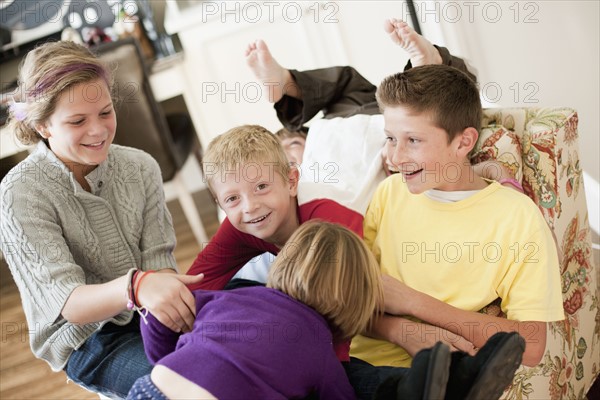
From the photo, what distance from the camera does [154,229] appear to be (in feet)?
5.31

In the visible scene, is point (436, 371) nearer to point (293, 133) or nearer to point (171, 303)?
point (171, 303)

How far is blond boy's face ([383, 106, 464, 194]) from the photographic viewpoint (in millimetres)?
1339

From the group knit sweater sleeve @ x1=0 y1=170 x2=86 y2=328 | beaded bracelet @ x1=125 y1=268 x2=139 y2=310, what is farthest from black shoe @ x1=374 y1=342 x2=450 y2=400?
knit sweater sleeve @ x1=0 y1=170 x2=86 y2=328

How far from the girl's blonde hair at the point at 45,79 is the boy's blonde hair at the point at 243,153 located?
30 centimetres

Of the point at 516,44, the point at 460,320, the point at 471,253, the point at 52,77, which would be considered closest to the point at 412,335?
the point at 460,320

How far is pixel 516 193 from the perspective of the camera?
1.31 m

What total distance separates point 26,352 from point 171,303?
1860 millimetres

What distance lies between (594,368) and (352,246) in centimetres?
79

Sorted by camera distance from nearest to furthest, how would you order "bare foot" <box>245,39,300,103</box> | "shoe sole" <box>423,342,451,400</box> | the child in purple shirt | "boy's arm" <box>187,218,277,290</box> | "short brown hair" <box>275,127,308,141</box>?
"shoe sole" <box>423,342,451,400</box> < the child in purple shirt < "boy's arm" <box>187,218,277,290</box> < "bare foot" <box>245,39,300,103</box> < "short brown hair" <box>275,127,308,141</box>

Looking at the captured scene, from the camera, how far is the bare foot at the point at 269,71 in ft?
6.16

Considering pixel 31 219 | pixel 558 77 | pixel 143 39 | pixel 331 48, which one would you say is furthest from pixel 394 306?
pixel 143 39

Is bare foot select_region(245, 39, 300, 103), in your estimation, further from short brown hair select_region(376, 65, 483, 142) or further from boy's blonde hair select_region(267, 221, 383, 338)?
boy's blonde hair select_region(267, 221, 383, 338)

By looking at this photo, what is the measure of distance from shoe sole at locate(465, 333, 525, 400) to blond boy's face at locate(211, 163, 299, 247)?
591mm

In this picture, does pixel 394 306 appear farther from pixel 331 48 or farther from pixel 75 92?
pixel 331 48
